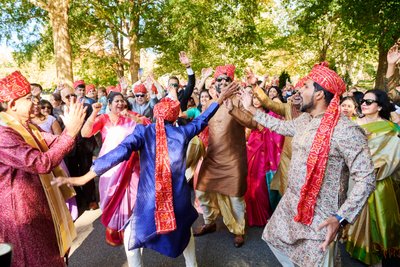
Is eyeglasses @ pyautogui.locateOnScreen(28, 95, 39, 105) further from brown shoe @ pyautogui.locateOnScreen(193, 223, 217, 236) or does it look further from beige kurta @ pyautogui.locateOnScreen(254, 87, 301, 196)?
beige kurta @ pyautogui.locateOnScreen(254, 87, 301, 196)

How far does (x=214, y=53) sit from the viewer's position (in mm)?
16844

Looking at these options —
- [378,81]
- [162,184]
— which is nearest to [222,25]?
[378,81]

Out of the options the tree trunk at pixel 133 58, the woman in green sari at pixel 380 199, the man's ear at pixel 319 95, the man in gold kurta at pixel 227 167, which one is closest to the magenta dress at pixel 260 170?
the man in gold kurta at pixel 227 167

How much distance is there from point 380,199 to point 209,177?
1973 mm

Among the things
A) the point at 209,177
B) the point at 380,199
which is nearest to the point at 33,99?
the point at 209,177

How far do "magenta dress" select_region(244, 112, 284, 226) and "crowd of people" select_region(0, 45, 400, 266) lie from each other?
0.41 meters

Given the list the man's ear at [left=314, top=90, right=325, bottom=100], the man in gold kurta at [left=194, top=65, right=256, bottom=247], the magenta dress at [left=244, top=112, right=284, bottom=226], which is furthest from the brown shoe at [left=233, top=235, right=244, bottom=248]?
the man's ear at [left=314, top=90, right=325, bottom=100]

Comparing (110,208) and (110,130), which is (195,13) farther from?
(110,208)

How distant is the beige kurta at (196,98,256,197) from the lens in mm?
3965

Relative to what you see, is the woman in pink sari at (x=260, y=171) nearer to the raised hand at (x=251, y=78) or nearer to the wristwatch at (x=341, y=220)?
the raised hand at (x=251, y=78)

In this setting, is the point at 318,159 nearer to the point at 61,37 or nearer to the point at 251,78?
the point at 251,78

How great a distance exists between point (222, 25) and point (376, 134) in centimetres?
979

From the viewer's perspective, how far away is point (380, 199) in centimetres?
333

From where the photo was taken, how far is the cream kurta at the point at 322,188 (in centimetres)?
206
